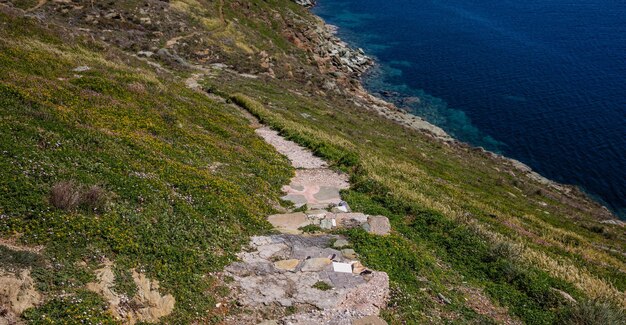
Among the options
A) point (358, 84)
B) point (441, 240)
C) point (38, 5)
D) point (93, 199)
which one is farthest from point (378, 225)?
point (358, 84)

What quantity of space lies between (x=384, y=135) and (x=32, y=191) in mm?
47455

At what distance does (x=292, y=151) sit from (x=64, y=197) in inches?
799

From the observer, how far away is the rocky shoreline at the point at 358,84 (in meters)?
63.6

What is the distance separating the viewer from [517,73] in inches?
3885

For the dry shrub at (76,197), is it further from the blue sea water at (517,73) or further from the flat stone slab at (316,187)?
the blue sea water at (517,73)

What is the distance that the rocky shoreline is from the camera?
6364 centimetres

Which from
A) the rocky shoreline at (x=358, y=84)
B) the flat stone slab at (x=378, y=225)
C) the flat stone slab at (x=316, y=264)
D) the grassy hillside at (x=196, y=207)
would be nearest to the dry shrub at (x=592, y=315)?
the grassy hillside at (x=196, y=207)

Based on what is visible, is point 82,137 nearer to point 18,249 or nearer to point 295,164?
point 18,249

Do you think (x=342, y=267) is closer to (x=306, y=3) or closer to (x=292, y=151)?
(x=292, y=151)

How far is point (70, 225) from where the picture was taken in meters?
12.5

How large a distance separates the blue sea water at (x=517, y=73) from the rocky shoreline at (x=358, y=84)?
11.4 feet

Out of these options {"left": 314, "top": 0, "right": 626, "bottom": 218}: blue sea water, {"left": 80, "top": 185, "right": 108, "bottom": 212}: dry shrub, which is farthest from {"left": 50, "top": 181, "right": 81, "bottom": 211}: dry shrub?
{"left": 314, "top": 0, "right": 626, "bottom": 218}: blue sea water

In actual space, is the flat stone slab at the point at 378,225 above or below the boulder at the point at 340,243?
below

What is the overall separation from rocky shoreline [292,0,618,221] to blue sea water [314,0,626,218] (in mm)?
3461
